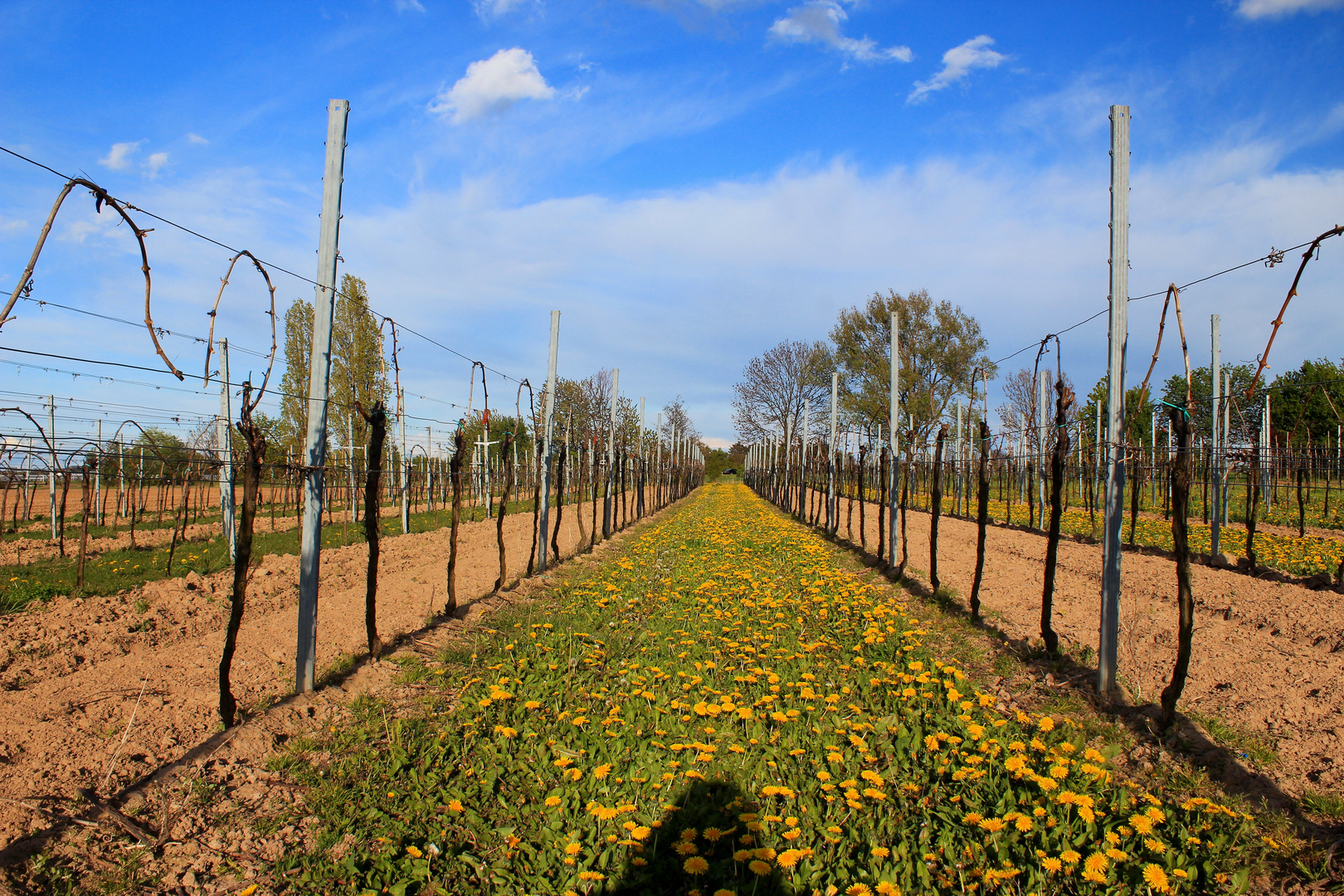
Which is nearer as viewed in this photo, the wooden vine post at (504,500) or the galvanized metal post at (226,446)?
the wooden vine post at (504,500)

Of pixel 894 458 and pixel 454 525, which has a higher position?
pixel 894 458

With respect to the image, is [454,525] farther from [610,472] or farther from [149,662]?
[610,472]

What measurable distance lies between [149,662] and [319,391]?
3.15 m

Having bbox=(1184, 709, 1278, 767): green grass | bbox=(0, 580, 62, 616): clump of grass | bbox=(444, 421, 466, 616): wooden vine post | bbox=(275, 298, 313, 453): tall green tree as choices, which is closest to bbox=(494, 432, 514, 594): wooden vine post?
bbox=(444, 421, 466, 616): wooden vine post

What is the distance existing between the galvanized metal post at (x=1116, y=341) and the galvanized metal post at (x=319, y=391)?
19.5 feet

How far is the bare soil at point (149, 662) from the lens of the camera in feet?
12.8

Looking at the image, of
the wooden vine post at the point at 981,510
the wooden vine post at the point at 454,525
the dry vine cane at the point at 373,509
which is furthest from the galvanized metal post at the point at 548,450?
the wooden vine post at the point at 981,510

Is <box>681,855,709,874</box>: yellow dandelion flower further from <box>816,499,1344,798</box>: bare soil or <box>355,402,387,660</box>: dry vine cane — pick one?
<box>355,402,387,660</box>: dry vine cane

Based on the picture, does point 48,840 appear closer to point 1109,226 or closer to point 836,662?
point 836,662

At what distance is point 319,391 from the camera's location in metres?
5.23

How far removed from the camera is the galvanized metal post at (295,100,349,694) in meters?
5.14

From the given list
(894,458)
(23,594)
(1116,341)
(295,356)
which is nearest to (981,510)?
(1116,341)

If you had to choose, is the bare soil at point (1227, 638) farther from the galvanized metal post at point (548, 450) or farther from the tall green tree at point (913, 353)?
the tall green tree at point (913, 353)

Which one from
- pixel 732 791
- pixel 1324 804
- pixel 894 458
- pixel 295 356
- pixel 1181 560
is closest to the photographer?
pixel 1324 804
